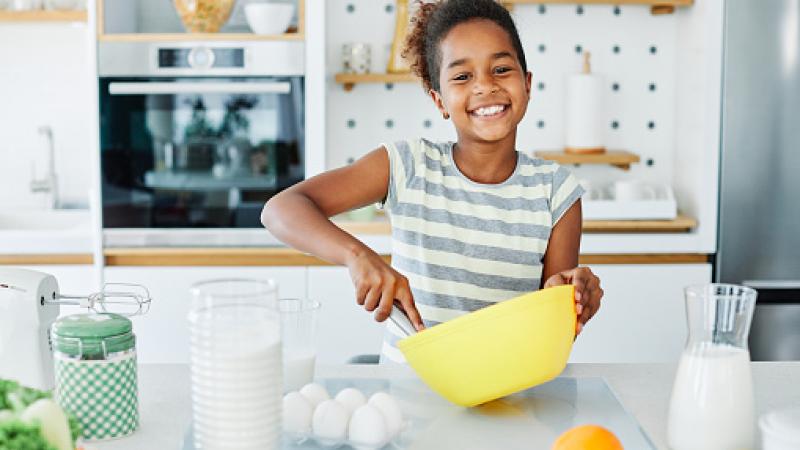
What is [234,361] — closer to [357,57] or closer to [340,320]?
[340,320]

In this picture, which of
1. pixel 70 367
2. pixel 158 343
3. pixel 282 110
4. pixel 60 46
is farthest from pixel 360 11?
pixel 70 367

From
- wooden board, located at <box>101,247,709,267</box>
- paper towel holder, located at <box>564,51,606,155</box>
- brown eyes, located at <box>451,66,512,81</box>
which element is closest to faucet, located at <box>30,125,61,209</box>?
wooden board, located at <box>101,247,709,267</box>

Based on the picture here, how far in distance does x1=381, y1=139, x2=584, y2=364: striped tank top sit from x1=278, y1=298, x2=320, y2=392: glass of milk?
0.38m

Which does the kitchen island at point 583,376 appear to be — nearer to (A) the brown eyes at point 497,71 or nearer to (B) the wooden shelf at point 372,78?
(A) the brown eyes at point 497,71

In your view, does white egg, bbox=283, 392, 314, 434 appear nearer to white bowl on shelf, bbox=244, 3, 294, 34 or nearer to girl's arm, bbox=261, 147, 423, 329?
girl's arm, bbox=261, 147, 423, 329

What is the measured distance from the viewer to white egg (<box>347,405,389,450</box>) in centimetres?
112

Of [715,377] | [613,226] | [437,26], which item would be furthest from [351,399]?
[613,226]

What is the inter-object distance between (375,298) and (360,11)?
2082 millimetres

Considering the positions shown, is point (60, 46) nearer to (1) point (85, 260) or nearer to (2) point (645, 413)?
(1) point (85, 260)

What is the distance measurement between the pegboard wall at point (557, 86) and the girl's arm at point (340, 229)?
1.51 meters

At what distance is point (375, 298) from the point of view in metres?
1.25

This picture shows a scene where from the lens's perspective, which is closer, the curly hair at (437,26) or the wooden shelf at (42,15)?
the curly hair at (437,26)

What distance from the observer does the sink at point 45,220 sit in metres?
3.17

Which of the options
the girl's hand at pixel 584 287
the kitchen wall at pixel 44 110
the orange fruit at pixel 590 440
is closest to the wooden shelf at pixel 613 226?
the kitchen wall at pixel 44 110
